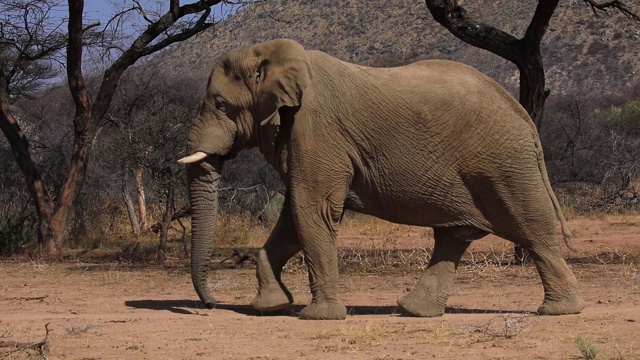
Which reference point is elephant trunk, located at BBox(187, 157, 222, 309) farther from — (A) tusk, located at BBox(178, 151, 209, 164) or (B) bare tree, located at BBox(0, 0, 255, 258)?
(B) bare tree, located at BBox(0, 0, 255, 258)

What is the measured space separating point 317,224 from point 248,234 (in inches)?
379

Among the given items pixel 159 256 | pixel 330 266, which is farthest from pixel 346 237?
pixel 330 266

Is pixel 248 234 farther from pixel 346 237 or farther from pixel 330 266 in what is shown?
pixel 330 266

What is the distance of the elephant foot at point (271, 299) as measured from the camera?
387 inches

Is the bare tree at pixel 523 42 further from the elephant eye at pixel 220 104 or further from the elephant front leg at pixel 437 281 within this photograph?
the elephant eye at pixel 220 104

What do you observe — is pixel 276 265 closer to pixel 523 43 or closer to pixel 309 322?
pixel 309 322

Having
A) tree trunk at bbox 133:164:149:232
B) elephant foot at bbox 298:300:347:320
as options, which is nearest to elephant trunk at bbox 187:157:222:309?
elephant foot at bbox 298:300:347:320

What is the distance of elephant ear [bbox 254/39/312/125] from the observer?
9336 mm

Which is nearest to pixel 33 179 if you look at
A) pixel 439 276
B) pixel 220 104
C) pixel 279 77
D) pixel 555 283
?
pixel 220 104

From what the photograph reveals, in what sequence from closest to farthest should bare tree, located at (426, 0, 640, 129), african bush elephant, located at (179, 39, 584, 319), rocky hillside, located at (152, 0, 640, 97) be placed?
1. african bush elephant, located at (179, 39, 584, 319)
2. bare tree, located at (426, 0, 640, 129)
3. rocky hillside, located at (152, 0, 640, 97)

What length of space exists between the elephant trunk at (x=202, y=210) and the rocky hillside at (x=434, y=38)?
1312 inches

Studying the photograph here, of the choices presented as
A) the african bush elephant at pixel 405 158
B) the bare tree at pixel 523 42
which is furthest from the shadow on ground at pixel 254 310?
the bare tree at pixel 523 42

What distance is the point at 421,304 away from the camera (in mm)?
9688

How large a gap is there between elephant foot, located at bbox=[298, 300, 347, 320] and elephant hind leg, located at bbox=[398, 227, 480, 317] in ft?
1.88
